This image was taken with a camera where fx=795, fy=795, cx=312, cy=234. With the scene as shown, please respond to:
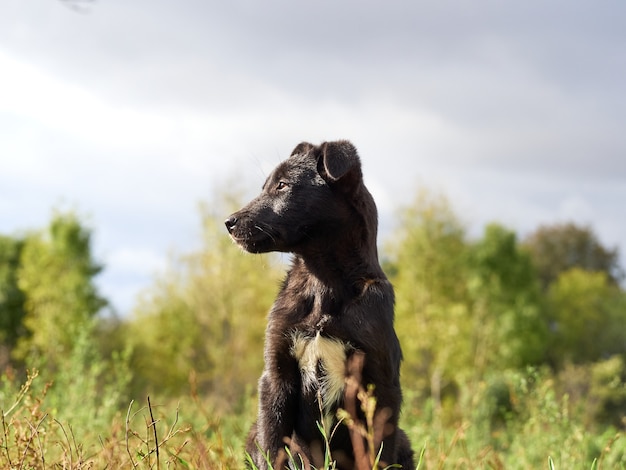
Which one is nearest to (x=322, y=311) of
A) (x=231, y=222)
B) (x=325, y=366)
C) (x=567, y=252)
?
(x=325, y=366)

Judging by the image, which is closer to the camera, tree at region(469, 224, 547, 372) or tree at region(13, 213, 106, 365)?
tree at region(469, 224, 547, 372)

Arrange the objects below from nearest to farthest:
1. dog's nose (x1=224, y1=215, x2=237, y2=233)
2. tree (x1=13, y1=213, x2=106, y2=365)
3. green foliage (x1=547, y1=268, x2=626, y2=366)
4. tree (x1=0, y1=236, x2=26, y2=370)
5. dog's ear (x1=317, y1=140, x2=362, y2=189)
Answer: dog's ear (x1=317, y1=140, x2=362, y2=189) < dog's nose (x1=224, y1=215, x2=237, y2=233) < tree (x1=13, y1=213, x2=106, y2=365) < tree (x1=0, y1=236, x2=26, y2=370) < green foliage (x1=547, y1=268, x2=626, y2=366)

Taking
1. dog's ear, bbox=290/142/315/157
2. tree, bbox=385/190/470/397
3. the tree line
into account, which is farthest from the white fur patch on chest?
tree, bbox=385/190/470/397

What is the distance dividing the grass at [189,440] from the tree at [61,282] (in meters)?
23.2

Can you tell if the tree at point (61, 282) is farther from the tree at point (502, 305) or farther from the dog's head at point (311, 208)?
the dog's head at point (311, 208)

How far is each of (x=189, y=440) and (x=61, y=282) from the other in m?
32.0

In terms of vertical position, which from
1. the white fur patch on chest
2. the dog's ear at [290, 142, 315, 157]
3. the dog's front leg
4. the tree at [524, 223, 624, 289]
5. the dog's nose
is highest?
the tree at [524, 223, 624, 289]

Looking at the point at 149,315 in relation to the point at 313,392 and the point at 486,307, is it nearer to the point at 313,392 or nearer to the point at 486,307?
the point at 486,307

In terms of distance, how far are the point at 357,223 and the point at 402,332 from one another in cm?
2803

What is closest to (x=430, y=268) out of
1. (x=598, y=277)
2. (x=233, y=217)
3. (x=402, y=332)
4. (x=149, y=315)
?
(x=402, y=332)

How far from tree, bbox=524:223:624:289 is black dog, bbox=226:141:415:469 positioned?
5198 cm

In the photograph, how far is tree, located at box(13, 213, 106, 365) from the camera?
3422 centimetres

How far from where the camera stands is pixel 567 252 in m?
57.5

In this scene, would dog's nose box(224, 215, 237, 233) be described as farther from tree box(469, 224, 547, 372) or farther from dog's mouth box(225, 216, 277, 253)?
tree box(469, 224, 547, 372)
